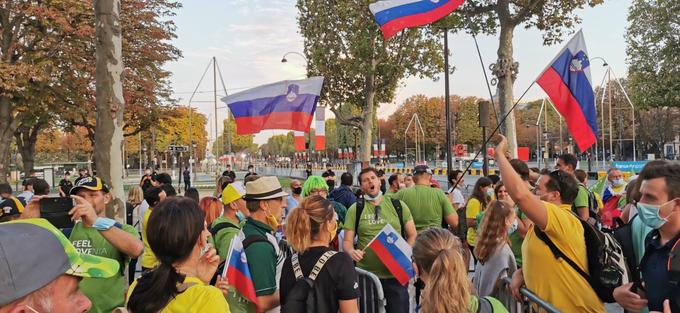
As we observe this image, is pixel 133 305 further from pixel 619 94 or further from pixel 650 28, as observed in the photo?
pixel 619 94

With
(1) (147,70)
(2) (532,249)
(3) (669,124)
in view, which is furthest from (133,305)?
(3) (669,124)

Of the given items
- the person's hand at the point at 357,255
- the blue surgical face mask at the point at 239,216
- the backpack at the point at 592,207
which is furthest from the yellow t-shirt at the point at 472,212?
the blue surgical face mask at the point at 239,216

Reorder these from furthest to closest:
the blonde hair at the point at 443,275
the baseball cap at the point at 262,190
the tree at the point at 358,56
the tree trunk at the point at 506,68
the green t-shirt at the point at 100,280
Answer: the tree at the point at 358,56
the tree trunk at the point at 506,68
the baseball cap at the point at 262,190
the green t-shirt at the point at 100,280
the blonde hair at the point at 443,275

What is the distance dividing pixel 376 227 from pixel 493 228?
4.28 ft

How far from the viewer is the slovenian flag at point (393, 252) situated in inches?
183

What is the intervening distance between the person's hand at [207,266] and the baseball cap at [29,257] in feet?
3.27

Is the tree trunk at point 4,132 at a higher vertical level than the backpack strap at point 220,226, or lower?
higher

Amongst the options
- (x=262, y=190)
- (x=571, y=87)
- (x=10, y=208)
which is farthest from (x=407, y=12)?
(x=262, y=190)

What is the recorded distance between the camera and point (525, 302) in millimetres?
3904

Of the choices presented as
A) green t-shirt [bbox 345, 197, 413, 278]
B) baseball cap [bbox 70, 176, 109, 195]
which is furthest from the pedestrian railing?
baseball cap [bbox 70, 176, 109, 195]

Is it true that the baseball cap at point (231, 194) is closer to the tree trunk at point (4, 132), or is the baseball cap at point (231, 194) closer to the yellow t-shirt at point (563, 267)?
the yellow t-shirt at point (563, 267)

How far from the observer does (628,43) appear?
1500 inches

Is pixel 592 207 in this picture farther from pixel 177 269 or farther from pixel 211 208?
pixel 177 269

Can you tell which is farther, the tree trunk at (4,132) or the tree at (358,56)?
the tree at (358,56)
